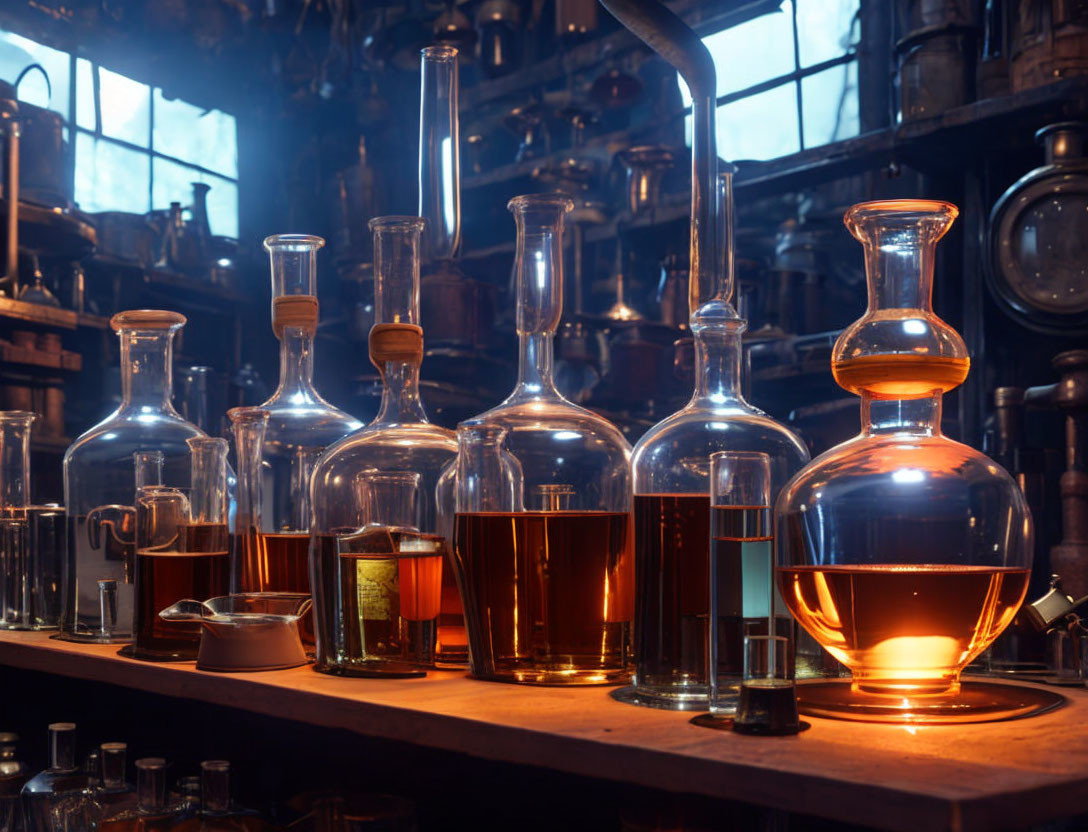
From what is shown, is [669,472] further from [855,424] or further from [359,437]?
[855,424]

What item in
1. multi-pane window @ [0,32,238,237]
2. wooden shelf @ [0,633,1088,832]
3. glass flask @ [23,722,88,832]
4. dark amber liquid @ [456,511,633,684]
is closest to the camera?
wooden shelf @ [0,633,1088,832]

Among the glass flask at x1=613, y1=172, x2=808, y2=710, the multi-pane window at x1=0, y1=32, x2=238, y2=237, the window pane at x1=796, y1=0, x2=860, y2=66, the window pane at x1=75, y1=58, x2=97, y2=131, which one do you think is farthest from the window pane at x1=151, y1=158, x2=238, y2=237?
the glass flask at x1=613, y1=172, x2=808, y2=710

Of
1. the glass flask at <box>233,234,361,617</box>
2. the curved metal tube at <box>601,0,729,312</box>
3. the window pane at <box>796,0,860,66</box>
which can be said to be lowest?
the glass flask at <box>233,234,361,617</box>

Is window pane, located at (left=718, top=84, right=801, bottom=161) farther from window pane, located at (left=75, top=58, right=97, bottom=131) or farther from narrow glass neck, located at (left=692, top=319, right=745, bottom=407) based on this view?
narrow glass neck, located at (left=692, top=319, right=745, bottom=407)

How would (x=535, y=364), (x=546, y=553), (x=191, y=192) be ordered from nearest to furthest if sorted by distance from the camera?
(x=546, y=553) < (x=535, y=364) < (x=191, y=192)

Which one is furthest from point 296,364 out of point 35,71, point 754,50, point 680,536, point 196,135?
point 196,135

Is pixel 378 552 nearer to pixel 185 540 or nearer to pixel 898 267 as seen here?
pixel 185 540

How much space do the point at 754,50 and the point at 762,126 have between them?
0.31 meters

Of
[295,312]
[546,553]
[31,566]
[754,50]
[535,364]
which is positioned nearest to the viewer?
[546,553]

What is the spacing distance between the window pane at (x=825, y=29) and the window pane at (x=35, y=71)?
2.80m

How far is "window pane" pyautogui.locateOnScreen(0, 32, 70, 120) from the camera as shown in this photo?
16.2 feet

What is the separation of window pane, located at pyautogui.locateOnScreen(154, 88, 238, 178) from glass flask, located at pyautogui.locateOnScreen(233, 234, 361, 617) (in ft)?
14.8

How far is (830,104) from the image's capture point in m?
4.32

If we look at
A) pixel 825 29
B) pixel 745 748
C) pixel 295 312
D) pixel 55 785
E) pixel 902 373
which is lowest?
pixel 55 785
